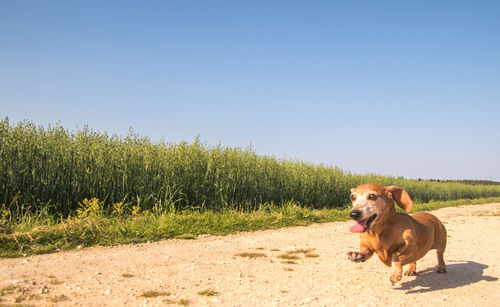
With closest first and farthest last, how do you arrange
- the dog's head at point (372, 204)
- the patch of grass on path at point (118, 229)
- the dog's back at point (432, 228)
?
the dog's head at point (372, 204)
the dog's back at point (432, 228)
the patch of grass on path at point (118, 229)

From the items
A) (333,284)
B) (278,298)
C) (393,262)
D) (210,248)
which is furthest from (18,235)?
(393,262)

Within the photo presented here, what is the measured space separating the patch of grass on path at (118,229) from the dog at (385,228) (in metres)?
5.19

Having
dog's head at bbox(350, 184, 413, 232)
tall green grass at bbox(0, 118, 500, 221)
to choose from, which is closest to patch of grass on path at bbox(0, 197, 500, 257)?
tall green grass at bbox(0, 118, 500, 221)

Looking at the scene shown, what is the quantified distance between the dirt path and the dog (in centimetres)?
58

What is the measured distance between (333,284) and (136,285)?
2.78 meters

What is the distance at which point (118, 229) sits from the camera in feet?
26.3

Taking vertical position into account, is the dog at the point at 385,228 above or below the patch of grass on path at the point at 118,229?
above

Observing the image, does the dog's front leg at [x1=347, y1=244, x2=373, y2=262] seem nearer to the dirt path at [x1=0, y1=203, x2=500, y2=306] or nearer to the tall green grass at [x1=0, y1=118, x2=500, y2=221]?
the dirt path at [x1=0, y1=203, x2=500, y2=306]

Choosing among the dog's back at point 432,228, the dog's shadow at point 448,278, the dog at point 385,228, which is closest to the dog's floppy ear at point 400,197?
the dog at point 385,228

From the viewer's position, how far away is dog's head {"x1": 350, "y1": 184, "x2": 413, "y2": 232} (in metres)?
4.05

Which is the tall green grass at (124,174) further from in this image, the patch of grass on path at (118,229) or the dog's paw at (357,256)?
the dog's paw at (357,256)

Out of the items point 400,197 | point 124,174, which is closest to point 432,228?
point 400,197

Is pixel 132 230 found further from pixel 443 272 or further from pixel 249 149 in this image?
pixel 249 149

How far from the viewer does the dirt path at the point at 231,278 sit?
427 cm
